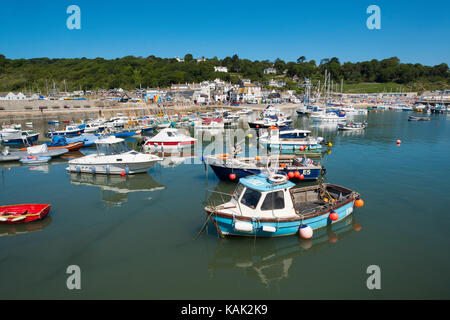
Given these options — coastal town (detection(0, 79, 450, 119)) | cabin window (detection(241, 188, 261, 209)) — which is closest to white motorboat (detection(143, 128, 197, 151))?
cabin window (detection(241, 188, 261, 209))

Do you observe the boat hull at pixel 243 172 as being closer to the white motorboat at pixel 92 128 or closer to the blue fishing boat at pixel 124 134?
the blue fishing boat at pixel 124 134

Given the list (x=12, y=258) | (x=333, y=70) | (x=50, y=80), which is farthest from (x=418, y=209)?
(x=333, y=70)

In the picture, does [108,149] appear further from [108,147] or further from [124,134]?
[124,134]

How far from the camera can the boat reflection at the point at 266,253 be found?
10.7 meters

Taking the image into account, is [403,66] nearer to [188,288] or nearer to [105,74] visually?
[105,74]

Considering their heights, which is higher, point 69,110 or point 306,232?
point 69,110

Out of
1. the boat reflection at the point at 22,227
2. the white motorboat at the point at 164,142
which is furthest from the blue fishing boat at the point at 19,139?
the boat reflection at the point at 22,227

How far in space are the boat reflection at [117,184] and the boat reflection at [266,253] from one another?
8600 mm

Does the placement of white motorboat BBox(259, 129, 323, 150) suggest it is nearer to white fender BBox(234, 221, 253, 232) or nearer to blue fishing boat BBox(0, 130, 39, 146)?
white fender BBox(234, 221, 253, 232)

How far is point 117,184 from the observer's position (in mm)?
20891

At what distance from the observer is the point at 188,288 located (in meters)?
9.73

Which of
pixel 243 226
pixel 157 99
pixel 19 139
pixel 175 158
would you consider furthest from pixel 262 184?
pixel 157 99

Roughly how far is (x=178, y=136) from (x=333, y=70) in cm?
18950

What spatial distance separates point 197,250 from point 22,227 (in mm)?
9092
